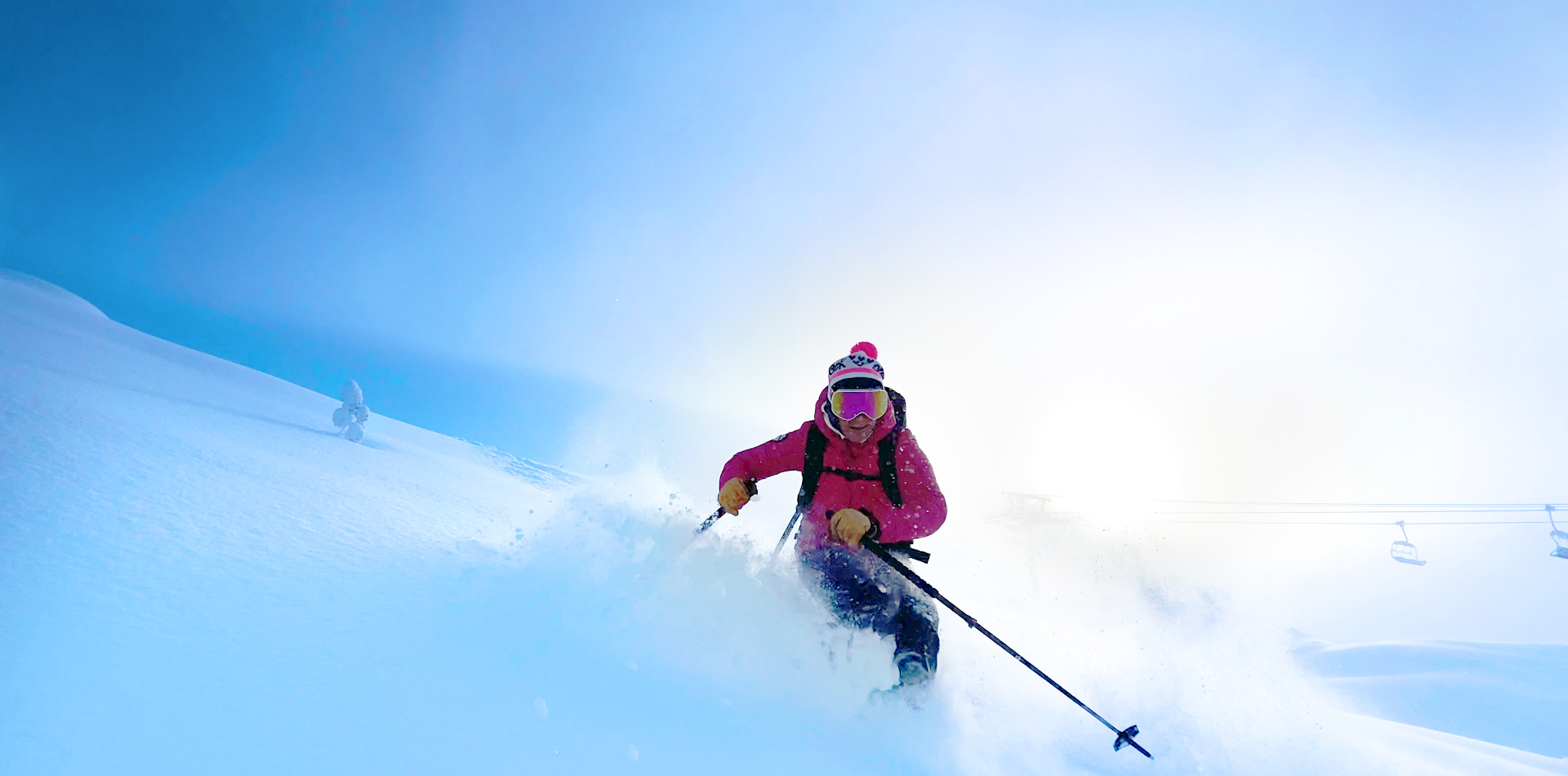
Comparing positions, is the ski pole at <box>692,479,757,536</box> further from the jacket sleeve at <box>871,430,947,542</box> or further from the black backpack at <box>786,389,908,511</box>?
the jacket sleeve at <box>871,430,947,542</box>

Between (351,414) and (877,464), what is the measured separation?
38.6ft

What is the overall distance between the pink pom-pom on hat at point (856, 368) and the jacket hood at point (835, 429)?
0.17 metres

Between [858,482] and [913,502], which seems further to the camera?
[858,482]

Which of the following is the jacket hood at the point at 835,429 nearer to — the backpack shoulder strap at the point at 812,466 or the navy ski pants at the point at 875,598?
the backpack shoulder strap at the point at 812,466

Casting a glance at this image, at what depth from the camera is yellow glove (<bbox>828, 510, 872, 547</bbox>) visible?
3426 mm

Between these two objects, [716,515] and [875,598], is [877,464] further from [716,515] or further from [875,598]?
[716,515]

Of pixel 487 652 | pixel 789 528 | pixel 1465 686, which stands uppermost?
pixel 1465 686

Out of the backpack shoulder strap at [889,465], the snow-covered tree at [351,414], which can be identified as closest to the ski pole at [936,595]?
the backpack shoulder strap at [889,465]

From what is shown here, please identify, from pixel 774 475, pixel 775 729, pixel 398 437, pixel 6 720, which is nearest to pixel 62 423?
pixel 6 720

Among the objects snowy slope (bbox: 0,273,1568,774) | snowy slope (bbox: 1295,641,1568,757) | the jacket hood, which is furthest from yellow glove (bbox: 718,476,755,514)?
snowy slope (bbox: 1295,641,1568,757)

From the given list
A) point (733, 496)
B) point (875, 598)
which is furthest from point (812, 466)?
point (875, 598)

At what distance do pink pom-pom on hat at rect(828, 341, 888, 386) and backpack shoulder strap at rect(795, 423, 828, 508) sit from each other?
48 centimetres

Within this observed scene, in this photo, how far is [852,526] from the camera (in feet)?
11.3

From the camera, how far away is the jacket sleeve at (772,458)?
435 cm
